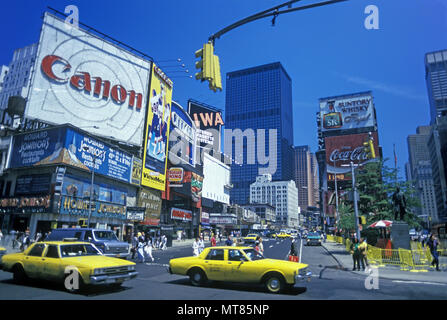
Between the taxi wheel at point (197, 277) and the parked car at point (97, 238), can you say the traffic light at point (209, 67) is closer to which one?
the taxi wheel at point (197, 277)

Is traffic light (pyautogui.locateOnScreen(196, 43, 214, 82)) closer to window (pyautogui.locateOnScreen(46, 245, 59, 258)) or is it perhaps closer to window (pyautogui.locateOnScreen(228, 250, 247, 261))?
window (pyautogui.locateOnScreen(228, 250, 247, 261))

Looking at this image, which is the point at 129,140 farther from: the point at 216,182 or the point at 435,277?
the point at 216,182

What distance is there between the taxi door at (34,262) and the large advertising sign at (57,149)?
792 inches

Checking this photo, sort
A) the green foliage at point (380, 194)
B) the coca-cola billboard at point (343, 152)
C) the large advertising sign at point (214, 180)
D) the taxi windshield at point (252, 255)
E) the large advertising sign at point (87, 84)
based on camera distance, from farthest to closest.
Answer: the large advertising sign at point (214, 180), the coca-cola billboard at point (343, 152), the large advertising sign at point (87, 84), the green foliage at point (380, 194), the taxi windshield at point (252, 255)

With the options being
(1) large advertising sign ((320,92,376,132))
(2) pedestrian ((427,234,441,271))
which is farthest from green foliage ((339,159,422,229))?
(1) large advertising sign ((320,92,376,132))

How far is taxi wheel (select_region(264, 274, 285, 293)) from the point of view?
9.26 meters

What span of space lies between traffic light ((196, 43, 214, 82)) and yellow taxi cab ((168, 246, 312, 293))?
6.06 metres

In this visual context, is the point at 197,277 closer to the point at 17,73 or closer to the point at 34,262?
the point at 34,262

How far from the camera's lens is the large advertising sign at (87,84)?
3356 cm

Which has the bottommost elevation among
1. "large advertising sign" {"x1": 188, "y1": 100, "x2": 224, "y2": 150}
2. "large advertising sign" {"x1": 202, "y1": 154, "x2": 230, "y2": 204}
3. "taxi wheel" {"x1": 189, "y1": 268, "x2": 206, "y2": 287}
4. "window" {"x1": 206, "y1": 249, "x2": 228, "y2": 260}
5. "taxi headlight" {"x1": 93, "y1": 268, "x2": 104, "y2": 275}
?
"taxi wheel" {"x1": 189, "y1": 268, "x2": 206, "y2": 287}

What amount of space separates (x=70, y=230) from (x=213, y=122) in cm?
7794

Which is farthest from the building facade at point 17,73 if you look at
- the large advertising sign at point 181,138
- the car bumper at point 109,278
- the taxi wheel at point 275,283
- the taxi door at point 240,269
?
the taxi wheel at point 275,283

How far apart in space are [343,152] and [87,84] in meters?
61.8
